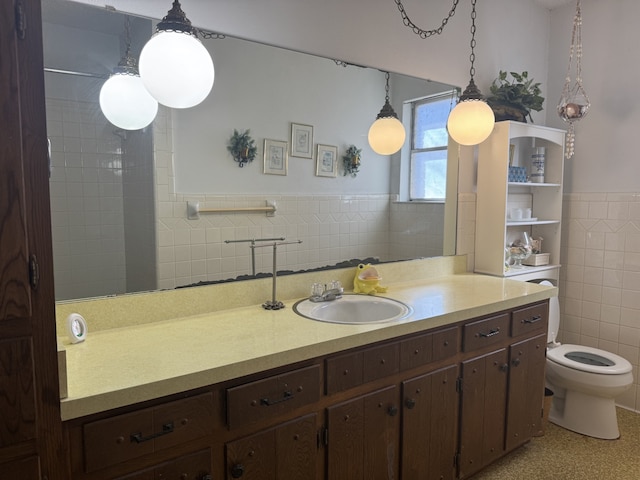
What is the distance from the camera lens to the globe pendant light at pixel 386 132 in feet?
7.93

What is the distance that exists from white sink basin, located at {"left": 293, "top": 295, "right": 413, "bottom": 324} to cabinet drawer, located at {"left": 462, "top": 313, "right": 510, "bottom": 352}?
0.31 metres

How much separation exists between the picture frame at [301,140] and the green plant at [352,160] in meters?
0.23

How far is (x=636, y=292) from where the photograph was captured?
2.90 m

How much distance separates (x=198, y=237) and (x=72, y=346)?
612mm

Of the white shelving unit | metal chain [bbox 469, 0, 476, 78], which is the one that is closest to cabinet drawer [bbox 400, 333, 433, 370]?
the white shelving unit

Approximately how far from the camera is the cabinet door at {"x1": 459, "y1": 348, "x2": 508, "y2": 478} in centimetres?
204

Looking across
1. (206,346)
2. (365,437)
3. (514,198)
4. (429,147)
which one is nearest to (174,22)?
(206,346)

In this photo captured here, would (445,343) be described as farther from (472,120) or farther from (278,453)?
(472,120)

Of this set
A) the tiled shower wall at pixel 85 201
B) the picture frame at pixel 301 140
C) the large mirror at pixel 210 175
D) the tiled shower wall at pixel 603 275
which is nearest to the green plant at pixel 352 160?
the large mirror at pixel 210 175

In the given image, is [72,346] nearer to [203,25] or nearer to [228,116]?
[228,116]

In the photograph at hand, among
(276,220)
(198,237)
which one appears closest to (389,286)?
(276,220)

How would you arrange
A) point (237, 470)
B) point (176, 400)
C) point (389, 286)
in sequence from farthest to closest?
point (389, 286) → point (237, 470) → point (176, 400)

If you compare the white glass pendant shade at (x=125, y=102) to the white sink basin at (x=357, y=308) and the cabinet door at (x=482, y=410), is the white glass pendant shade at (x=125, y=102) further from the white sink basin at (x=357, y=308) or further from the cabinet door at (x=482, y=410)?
the cabinet door at (x=482, y=410)

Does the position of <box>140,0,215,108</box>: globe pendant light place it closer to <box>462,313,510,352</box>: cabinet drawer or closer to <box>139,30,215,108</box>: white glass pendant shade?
<box>139,30,215,108</box>: white glass pendant shade
